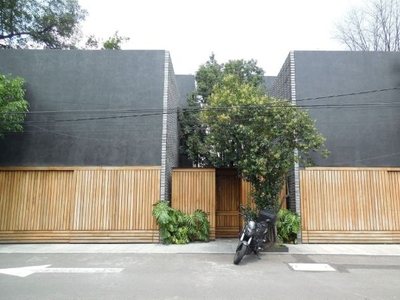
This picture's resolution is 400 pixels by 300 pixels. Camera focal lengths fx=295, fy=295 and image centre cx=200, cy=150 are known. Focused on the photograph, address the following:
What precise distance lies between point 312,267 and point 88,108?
904cm

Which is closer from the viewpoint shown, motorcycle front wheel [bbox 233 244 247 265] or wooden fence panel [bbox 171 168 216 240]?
motorcycle front wheel [bbox 233 244 247 265]

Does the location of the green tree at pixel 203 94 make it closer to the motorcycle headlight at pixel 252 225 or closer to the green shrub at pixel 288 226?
the green shrub at pixel 288 226

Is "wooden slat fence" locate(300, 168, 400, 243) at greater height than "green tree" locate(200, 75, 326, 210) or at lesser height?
lesser

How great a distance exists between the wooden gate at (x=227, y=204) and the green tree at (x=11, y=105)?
7.32 m

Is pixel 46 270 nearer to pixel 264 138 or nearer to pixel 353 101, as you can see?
pixel 264 138

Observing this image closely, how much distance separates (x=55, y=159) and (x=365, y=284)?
398 inches

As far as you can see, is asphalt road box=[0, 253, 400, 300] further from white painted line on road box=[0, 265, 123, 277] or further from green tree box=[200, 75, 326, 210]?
green tree box=[200, 75, 326, 210]

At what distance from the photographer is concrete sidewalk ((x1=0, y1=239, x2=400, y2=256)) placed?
867 cm

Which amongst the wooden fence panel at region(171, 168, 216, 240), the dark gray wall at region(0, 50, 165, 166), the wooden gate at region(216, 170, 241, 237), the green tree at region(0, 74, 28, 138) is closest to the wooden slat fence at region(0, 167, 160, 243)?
the dark gray wall at region(0, 50, 165, 166)

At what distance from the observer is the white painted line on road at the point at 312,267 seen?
6645 millimetres

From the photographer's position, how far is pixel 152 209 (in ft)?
33.6

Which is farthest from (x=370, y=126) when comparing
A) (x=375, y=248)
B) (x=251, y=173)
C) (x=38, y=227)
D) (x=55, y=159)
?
(x=38, y=227)

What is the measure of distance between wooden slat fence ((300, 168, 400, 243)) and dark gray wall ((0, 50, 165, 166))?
5503 mm

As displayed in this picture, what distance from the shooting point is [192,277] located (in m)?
6.02
